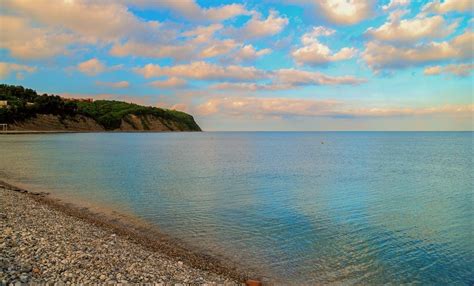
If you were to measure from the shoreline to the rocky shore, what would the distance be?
0.05m

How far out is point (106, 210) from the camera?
22062mm

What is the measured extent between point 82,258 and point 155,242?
192 inches

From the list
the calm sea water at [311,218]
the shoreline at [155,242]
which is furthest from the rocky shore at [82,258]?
Result: the calm sea water at [311,218]

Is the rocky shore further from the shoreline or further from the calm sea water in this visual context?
the calm sea water

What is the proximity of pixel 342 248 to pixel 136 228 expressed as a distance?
33.6 feet

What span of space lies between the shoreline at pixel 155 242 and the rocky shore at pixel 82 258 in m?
0.05

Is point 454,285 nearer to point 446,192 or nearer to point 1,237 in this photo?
point 1,237

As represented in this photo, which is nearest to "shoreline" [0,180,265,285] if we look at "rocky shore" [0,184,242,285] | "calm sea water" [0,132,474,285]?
"rocky shore" [0,184,242,285]

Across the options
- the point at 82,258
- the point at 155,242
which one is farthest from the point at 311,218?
the point at 82,258

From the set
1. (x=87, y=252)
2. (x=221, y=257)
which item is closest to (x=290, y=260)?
(x=221, y=257)

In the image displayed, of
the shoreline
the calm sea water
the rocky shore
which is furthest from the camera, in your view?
the calm sea water

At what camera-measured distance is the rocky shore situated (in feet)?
31.1

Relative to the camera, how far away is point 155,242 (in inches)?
616

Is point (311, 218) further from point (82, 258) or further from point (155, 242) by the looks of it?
point (82, 258)
